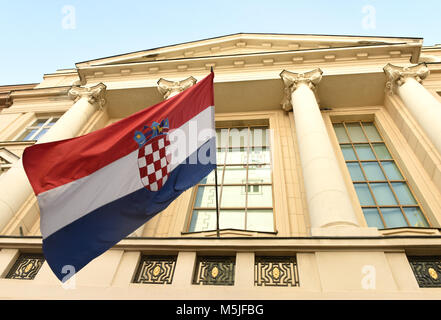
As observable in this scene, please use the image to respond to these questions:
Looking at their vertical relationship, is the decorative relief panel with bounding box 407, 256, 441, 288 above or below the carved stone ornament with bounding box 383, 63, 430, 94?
below

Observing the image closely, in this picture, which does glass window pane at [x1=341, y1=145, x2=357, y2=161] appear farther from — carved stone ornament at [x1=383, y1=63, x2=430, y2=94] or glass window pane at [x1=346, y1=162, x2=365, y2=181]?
carved stone ornament at [x1=383, y1=63, x2=430, y2=94]

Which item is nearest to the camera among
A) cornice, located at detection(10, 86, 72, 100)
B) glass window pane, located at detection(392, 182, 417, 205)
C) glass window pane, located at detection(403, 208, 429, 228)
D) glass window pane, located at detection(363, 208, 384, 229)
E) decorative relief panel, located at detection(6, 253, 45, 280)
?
decorative relief panel, located at detection(6, 253, 45, 280)

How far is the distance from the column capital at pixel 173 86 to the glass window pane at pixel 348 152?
21.0 ft

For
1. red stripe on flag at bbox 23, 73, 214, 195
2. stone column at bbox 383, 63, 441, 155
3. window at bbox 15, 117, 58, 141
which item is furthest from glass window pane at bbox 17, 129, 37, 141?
stone column at bbox 383, 63, 441, 155

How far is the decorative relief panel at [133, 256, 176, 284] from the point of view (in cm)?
488

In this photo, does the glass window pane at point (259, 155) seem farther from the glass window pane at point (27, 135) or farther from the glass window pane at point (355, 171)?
the glass window pane at point (27, 135)

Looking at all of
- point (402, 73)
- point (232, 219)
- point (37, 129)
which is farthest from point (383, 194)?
point (37, 129)

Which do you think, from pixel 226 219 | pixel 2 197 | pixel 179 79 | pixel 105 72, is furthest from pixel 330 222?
pixel 105 72

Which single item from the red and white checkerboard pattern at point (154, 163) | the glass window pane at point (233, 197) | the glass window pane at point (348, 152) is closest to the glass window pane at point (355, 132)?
the glass window pane at point (348, 152)

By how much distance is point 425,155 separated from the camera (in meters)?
8.27

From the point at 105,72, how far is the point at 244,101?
6948 millimetres

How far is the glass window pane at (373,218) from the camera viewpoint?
730 cm

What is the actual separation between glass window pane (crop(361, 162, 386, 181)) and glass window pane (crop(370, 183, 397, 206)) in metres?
0.28
